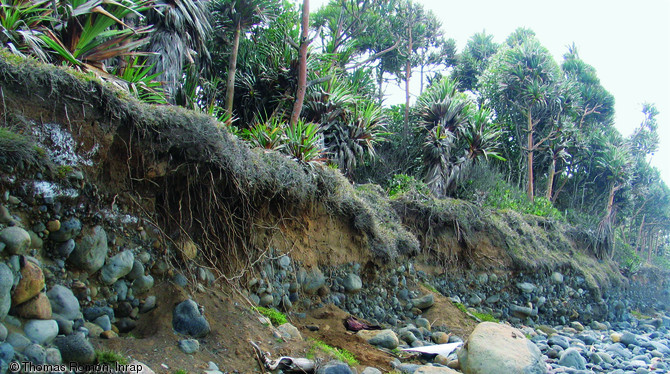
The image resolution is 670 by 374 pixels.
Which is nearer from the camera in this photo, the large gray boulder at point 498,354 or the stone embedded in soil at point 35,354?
the stone embedded in soil at point 35,354

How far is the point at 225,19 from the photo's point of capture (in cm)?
1228

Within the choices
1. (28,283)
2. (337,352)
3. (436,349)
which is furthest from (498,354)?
(28,283)

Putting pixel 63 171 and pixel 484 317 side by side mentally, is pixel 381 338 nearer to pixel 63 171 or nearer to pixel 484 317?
pixel 484 317

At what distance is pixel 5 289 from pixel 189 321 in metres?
1.78

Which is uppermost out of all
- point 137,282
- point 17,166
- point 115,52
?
point 115,52

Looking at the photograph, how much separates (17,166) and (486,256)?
33.7 ft

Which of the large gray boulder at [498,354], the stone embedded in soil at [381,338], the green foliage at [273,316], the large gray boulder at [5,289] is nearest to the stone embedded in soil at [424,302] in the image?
the stone embedded in soil at [381,338]

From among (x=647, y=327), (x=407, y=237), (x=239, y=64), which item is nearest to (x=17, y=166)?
(x=407, y=237)

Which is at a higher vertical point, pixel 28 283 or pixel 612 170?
pixel 612 170

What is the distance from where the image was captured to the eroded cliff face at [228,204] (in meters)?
4.51

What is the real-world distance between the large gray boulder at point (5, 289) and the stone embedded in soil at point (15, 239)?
0.18m

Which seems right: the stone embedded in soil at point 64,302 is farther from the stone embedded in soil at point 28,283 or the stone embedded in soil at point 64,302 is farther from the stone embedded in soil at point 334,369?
the stone embedded in soil at point 334,369

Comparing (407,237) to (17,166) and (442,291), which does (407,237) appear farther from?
(17,166)

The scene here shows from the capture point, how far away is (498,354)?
6.03 metres
